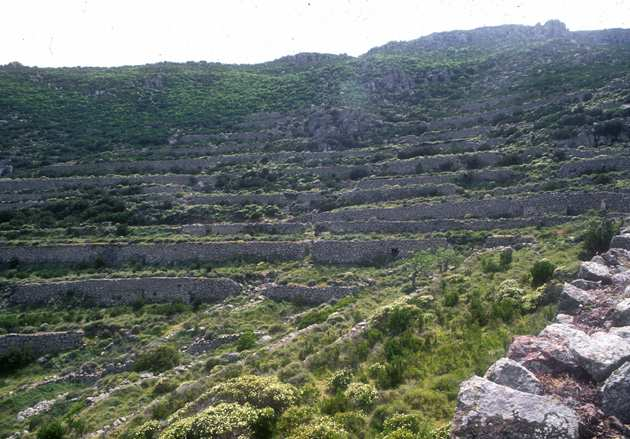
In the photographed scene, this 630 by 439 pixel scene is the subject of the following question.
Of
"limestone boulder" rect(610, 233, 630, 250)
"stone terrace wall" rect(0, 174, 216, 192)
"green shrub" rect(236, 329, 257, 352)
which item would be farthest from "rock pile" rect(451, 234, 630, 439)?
"stone terrace wall" rect(0, 174, 216, 192)

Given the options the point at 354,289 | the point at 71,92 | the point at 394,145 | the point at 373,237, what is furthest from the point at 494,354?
the point at 71,92

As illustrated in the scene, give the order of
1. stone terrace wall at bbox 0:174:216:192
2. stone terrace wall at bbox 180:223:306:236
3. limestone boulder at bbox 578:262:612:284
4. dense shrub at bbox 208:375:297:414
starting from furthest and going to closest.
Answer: stone terrace wall at bbox 0:174:216:192 → stone terrace wall at bbox 180:223:306:236 → limestone boulder at bbox 578:262:612:284 → dense shrub at bbox 208:375:297:414

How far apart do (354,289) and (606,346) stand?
17.3m

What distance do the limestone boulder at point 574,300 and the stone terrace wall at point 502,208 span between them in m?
20.0

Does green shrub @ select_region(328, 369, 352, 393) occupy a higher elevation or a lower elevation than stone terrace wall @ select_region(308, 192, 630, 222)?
higher

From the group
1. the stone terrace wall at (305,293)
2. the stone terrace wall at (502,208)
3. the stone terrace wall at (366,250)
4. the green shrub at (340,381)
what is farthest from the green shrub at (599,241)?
the stone terrace wall at (502,208)

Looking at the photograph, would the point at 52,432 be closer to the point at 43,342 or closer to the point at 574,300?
the point at 43,342

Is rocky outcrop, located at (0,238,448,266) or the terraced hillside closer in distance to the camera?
the terraced hillside

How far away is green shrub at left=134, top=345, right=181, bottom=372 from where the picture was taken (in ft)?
68.1

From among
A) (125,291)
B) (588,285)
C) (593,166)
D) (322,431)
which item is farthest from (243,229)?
(322,431)

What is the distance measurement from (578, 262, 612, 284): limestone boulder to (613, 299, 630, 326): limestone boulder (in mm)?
2836

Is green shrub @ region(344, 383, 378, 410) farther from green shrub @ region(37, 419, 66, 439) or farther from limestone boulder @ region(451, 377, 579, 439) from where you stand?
green shrub @ region(37, 419, 66, 439)

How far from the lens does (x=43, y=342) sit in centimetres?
2536

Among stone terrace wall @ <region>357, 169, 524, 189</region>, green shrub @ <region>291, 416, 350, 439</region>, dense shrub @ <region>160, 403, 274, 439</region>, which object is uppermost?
green shrub @ <region>291, 416, 350, 439</region>
